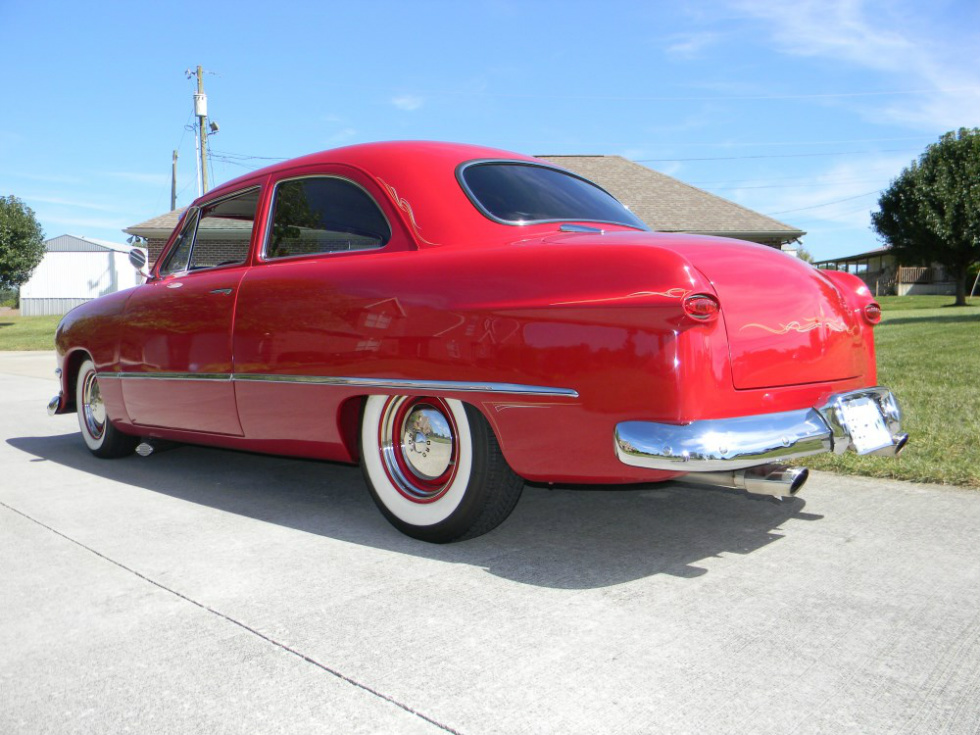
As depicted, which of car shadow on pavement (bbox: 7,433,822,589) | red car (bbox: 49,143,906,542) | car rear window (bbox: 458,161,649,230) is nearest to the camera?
red car (bbox: 49,143,906,542)

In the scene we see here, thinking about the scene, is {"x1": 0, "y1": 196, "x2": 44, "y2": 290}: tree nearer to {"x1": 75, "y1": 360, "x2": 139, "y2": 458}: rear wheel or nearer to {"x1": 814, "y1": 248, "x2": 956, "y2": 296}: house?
{"x1": 75, "y1": 360, "x2": 139, "y2": 458}: rear wheel

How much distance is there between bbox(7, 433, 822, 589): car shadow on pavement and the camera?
3.12 metres

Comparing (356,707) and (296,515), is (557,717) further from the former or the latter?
(296,515)

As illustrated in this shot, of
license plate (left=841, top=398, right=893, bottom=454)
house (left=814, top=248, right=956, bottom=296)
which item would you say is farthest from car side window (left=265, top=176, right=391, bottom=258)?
house (left=814, top=248, right=956, bottom=296)

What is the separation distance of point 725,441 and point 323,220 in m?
2.15

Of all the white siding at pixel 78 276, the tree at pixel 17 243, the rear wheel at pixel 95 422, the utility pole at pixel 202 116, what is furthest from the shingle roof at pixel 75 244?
the rear wheel at pixel 95 422

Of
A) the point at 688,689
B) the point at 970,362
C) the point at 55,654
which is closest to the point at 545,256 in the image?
the point at 688,689

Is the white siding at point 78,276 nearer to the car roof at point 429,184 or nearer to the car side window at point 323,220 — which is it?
the car side window at point 323,220

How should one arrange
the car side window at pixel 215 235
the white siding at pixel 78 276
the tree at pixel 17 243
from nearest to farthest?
the car side window at pixel 215 235 → the tree at pixel 17 243 → the white siding at pixel 78 276

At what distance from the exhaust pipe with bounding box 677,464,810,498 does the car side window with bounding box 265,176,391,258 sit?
162cm

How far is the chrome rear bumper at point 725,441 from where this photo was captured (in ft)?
8.45

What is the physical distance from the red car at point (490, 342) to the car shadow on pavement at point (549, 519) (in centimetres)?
22

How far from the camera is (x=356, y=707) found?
2062 millimetres

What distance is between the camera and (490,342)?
296 cm
